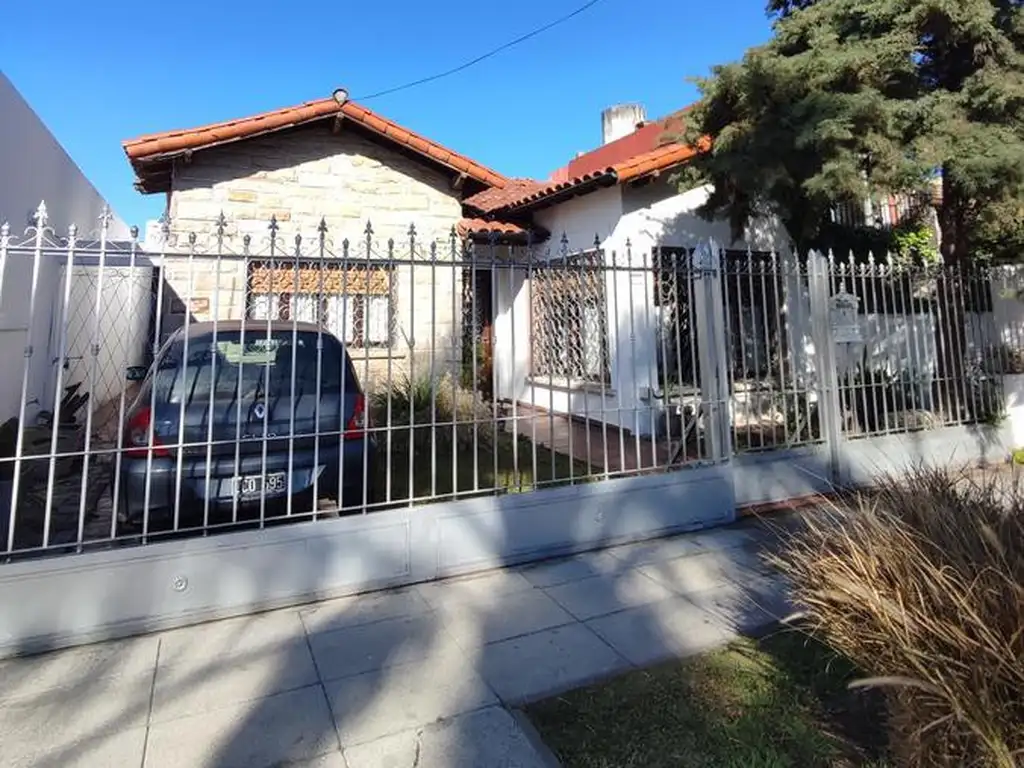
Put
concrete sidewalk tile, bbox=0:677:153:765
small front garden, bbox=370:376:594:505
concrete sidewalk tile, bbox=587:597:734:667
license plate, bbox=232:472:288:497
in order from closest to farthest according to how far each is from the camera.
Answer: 1. concrete sidewalk tile, bbox=0:677:153:765
2. concrete sidewalk tile, bbox=587:597:734:667
3. license plate, bbox=232:472:288:497
4. small front garden, bbox=370:376:594:505

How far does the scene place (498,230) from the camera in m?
9.63

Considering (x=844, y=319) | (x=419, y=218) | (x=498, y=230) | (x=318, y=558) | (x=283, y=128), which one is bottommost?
(x=318, y=558)

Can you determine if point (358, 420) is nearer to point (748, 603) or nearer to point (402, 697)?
point (402, 697)

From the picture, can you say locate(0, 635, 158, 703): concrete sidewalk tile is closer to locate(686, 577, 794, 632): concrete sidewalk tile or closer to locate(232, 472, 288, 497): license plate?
locate(232, 472, 288, 497): license plate

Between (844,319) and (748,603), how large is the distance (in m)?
3.70

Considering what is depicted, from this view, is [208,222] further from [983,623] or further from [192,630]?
[983,623]

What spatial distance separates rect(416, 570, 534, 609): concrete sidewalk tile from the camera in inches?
151

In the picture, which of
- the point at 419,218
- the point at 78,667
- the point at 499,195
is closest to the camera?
the point at 78,667

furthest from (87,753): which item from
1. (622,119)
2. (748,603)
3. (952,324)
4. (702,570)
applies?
(622,119)

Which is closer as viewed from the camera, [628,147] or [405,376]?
[405,376]

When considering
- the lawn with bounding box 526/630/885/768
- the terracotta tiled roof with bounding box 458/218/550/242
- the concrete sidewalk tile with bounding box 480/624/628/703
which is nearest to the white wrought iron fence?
the terracotta tiled roof with bounding box 458/218/550/242

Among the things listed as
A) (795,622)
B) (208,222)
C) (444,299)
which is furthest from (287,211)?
(795,622)

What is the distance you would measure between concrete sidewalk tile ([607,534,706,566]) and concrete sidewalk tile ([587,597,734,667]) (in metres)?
0.73

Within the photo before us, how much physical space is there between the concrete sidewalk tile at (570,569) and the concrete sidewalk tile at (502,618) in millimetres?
251
